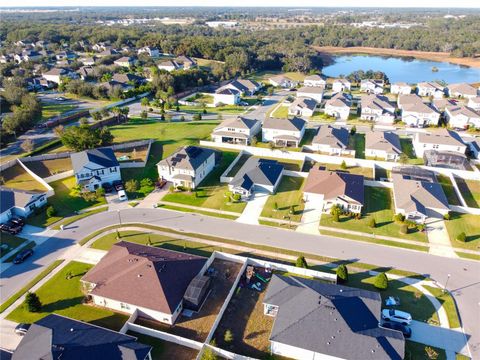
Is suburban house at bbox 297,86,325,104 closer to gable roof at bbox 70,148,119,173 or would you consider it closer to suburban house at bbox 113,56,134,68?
gable roof at bbox 70,148,119,173

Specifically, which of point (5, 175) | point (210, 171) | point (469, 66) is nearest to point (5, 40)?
point (5, 175)

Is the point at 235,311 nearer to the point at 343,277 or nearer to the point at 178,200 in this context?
the point at 343,277

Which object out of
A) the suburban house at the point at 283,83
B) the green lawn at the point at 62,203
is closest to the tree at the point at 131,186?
the green lawn at the point at 62,203

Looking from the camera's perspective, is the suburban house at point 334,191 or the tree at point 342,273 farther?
the suburban house at point 334,191

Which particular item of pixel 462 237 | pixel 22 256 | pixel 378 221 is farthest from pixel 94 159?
pixel 462 237

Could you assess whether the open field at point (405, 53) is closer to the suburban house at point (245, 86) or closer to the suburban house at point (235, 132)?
the suburban house at point (245, 86)

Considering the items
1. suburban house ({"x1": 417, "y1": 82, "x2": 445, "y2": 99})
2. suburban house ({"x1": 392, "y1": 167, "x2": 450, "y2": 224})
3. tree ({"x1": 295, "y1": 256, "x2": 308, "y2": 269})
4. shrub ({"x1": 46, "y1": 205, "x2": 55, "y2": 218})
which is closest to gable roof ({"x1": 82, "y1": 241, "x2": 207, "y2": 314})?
tree ({"x1": 295, "y1": 256, "x2": 308, "y2": 269})
